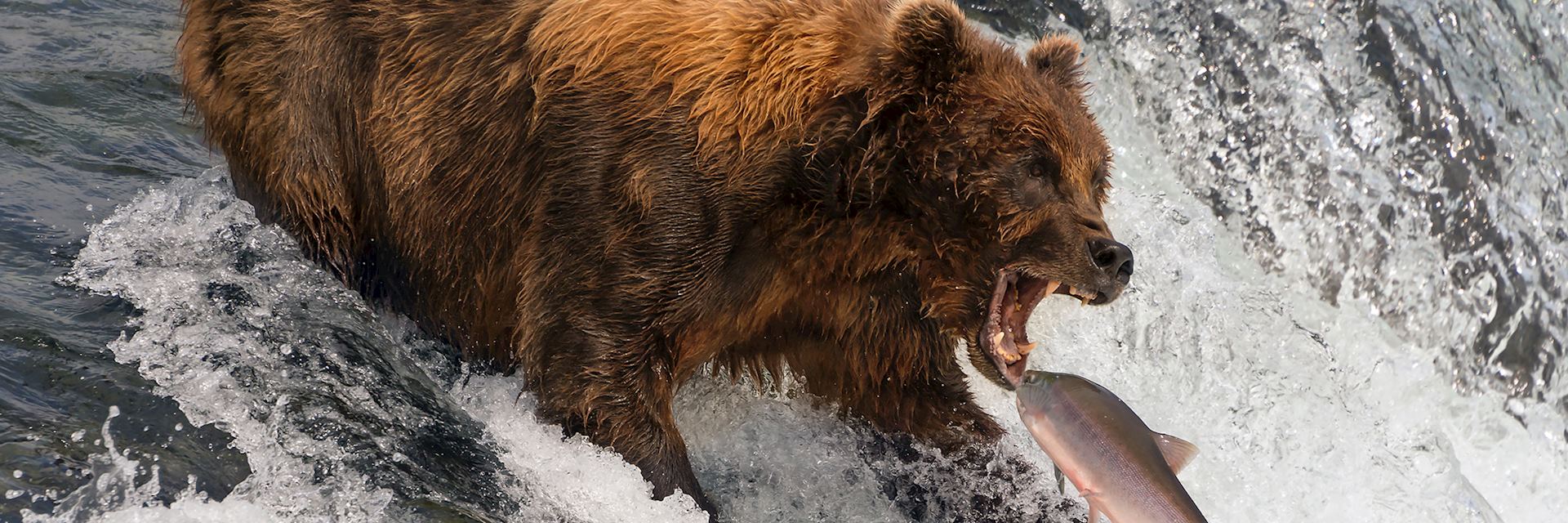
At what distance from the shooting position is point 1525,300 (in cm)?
Result: 746

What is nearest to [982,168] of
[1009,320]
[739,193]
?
[1009,320]

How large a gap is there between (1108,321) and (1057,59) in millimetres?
2318

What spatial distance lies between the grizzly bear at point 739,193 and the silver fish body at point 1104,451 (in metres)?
0.27

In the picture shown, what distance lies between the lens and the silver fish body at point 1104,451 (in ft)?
12.3

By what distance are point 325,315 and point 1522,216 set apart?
5784 mm

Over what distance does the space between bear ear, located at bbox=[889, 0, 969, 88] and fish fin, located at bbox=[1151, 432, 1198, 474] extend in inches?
44.1

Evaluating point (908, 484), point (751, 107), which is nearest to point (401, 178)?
point (751, 107)

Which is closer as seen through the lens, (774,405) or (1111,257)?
(1111,257)

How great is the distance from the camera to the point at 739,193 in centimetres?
408

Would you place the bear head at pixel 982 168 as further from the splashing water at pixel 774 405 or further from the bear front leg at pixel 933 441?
the splashing water at pixel 774 405

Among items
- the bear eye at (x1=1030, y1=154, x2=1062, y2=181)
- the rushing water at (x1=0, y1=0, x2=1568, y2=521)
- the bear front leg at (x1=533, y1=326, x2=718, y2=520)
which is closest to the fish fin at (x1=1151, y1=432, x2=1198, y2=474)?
the bear eye at (x1=1030, y1=154, x2=1062, y2=181)

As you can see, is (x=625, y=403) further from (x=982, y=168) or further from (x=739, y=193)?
(x=982, y=168)

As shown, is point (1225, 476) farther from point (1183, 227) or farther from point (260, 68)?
point (260, 68)

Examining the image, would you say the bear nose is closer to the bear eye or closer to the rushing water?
the bear eye
